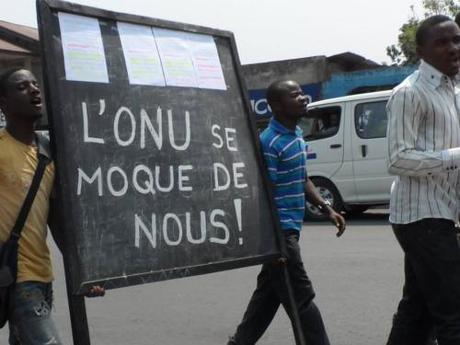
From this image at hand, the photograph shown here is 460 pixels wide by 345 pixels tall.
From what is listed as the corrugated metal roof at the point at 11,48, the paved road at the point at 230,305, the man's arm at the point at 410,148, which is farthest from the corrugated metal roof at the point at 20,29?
the man's arm at the point at 410,148

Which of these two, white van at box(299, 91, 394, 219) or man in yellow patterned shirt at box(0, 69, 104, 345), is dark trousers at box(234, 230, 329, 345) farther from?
white van at box(299, 91, 394, 219)

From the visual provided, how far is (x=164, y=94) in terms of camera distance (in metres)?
3.62

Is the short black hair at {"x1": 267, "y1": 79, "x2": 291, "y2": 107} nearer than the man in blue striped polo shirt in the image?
No

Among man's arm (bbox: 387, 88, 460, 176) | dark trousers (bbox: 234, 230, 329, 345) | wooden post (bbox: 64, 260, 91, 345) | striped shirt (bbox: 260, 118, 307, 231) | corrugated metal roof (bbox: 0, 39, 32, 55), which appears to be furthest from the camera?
corrugated metal roof (bbox: 0, 39, 32, 55)

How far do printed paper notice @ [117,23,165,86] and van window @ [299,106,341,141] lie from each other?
8649 mm

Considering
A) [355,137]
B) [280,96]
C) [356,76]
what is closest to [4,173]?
[280,96]

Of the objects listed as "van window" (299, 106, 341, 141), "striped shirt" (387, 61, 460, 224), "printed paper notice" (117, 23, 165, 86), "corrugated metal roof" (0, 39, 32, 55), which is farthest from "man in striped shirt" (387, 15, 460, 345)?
"corrugated metal roof" (0, 39, 32, 55)

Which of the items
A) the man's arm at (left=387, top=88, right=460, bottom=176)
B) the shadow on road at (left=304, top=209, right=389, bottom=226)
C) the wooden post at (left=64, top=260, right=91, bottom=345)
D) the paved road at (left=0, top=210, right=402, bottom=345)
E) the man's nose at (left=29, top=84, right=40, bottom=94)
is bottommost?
the shadow on road at (left=304, top=209, right=389, bottom=226)

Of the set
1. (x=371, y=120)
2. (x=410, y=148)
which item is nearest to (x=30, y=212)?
(x=410, y=148)

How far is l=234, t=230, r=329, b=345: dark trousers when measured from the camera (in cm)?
429

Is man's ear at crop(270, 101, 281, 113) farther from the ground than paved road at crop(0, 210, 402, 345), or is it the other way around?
man's ear at crop(270, 101, 281, 113)

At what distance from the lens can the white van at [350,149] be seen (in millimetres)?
11672

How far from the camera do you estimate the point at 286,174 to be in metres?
4.43

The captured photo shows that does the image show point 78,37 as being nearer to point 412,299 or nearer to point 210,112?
point 210,112
